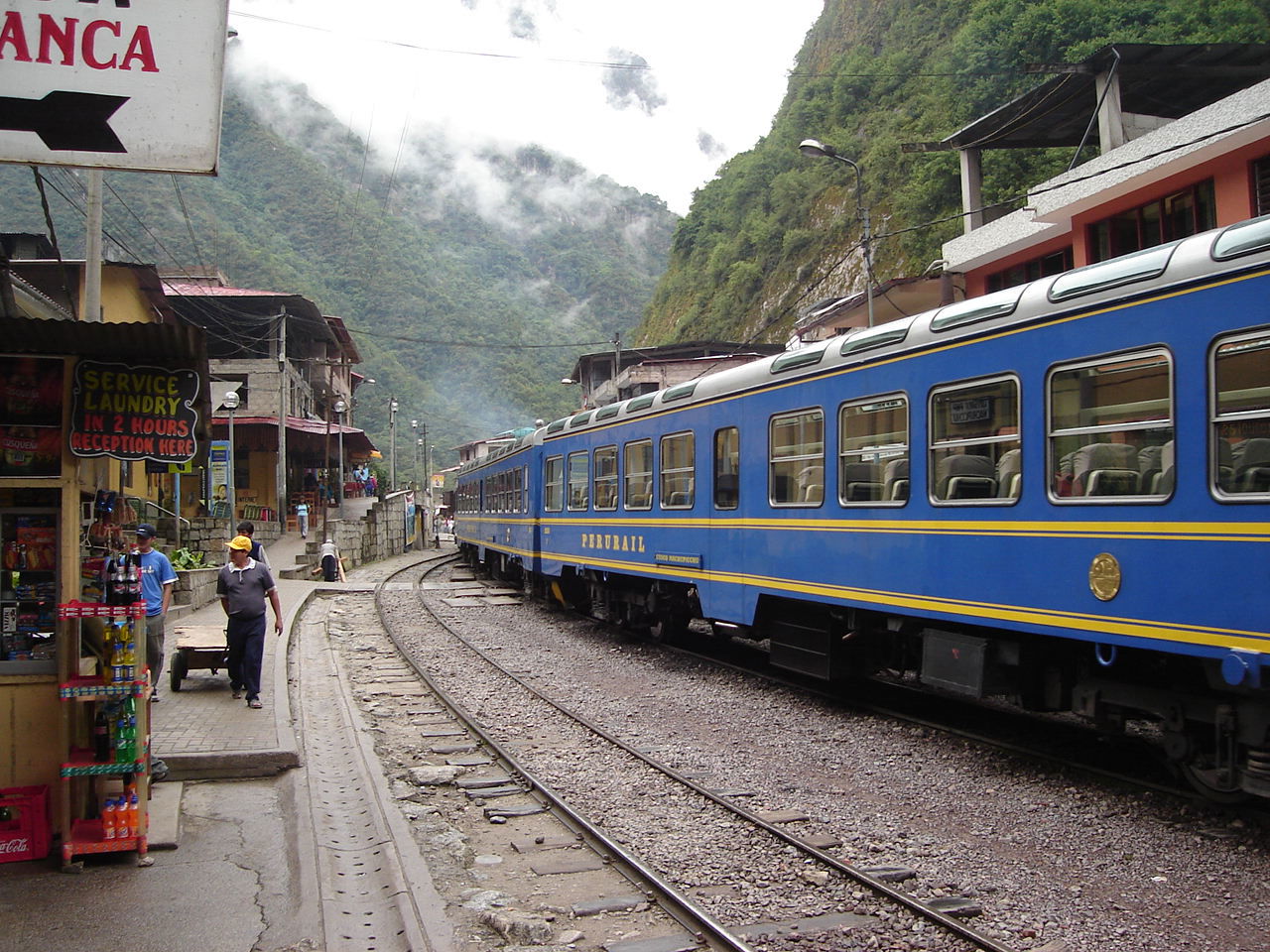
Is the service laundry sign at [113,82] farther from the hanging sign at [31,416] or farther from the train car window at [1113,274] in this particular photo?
the train car window at [1113,274]

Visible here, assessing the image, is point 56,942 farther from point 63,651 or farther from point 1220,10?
point 1220,10

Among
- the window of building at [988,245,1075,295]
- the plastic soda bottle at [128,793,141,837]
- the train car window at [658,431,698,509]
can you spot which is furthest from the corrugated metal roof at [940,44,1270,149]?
the plastic soda bottle at [128,793,141,837]

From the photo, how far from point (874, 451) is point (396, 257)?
286 feet

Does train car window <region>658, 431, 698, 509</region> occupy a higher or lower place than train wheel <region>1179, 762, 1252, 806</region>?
higher

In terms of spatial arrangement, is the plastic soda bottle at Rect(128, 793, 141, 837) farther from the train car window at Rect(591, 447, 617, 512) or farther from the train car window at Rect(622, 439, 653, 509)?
the train car window at Rect(591, 447, 617, 512)

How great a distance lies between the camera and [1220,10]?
30141mm

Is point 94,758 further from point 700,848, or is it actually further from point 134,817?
point 700,848

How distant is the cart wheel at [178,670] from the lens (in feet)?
34.2

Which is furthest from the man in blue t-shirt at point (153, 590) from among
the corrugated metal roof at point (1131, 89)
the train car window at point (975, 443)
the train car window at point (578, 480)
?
the corrugated metal roof at point (1131, 89)

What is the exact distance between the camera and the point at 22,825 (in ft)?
18.0

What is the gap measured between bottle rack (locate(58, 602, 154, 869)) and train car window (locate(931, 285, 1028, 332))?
5.65 metres

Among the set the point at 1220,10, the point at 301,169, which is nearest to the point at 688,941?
the point at 1220,10

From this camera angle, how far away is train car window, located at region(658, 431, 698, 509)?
469 inches

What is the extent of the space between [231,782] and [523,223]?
148981 mm
